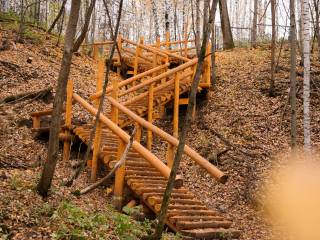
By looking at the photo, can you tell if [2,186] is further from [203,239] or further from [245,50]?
[245,50]

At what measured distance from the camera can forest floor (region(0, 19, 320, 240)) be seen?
524cm

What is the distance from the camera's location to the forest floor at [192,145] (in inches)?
206

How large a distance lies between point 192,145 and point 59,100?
6.45 meters

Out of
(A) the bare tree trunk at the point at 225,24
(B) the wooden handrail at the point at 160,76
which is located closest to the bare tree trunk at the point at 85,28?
(B) the wooden handrail at the point at 160,76

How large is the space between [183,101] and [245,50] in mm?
8074

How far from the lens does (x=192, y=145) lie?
1148 cm

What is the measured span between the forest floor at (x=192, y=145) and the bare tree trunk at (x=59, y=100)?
29cm

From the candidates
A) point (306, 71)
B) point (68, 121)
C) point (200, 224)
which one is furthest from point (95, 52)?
point (200, 224)

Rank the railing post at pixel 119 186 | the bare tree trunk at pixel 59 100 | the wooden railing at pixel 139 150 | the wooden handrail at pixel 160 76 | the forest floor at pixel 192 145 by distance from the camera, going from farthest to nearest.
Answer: the wooden handrail at pixel 160 76 < the railing post at pixel 119 186 < the wooden railing at pixel 139 150 < the bare tree trunk at pixel 59 100 < the forest floor at pixel 192 145

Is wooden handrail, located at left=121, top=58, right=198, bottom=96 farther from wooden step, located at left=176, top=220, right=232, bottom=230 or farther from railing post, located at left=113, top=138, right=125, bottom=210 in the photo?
wooden step, located at left=176, top=220, right=232, bottom=230

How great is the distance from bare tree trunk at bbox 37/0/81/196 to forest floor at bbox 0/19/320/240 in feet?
0.95

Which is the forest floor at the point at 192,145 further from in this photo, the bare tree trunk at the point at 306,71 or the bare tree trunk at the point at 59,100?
the bare tree trunk at the point at 306,71

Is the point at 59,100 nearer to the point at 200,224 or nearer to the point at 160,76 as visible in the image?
the point at 200,224

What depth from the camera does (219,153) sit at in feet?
34.1
